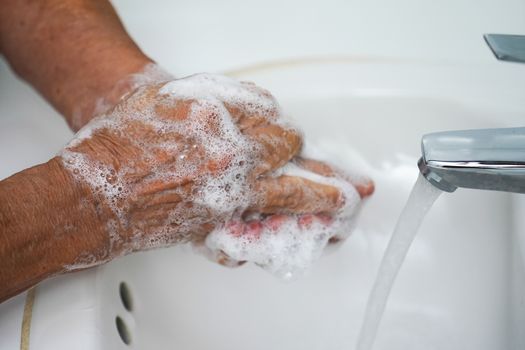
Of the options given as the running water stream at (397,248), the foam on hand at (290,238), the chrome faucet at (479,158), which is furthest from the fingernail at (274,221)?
the chrome faucet at (479,158)

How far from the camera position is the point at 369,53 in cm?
73

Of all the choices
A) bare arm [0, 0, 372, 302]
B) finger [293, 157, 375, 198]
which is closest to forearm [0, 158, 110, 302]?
bare arm [0, 0, 372, 302]

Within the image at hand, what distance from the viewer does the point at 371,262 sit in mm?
702

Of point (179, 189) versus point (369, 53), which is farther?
point (369, 53)

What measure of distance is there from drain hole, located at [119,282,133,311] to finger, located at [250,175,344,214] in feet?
0.55

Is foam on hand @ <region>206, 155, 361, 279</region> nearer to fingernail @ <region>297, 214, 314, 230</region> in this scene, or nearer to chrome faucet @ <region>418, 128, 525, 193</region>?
fingernail @ <region>297, 214, 314, 230</region>

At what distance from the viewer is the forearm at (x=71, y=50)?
64 cm

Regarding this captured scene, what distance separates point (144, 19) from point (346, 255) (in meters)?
0.43

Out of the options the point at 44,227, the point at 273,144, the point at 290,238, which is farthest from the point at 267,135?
the point at 44,227

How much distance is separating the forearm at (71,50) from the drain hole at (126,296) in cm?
19

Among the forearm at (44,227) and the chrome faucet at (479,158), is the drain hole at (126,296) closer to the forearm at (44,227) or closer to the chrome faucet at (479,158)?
the forearm at (44,227)

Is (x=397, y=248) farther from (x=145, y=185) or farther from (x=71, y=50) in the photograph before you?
(x=71, y=50)

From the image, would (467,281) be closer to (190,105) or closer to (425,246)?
(425,246)

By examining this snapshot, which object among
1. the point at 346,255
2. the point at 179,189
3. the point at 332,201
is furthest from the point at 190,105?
the point at 346,255
